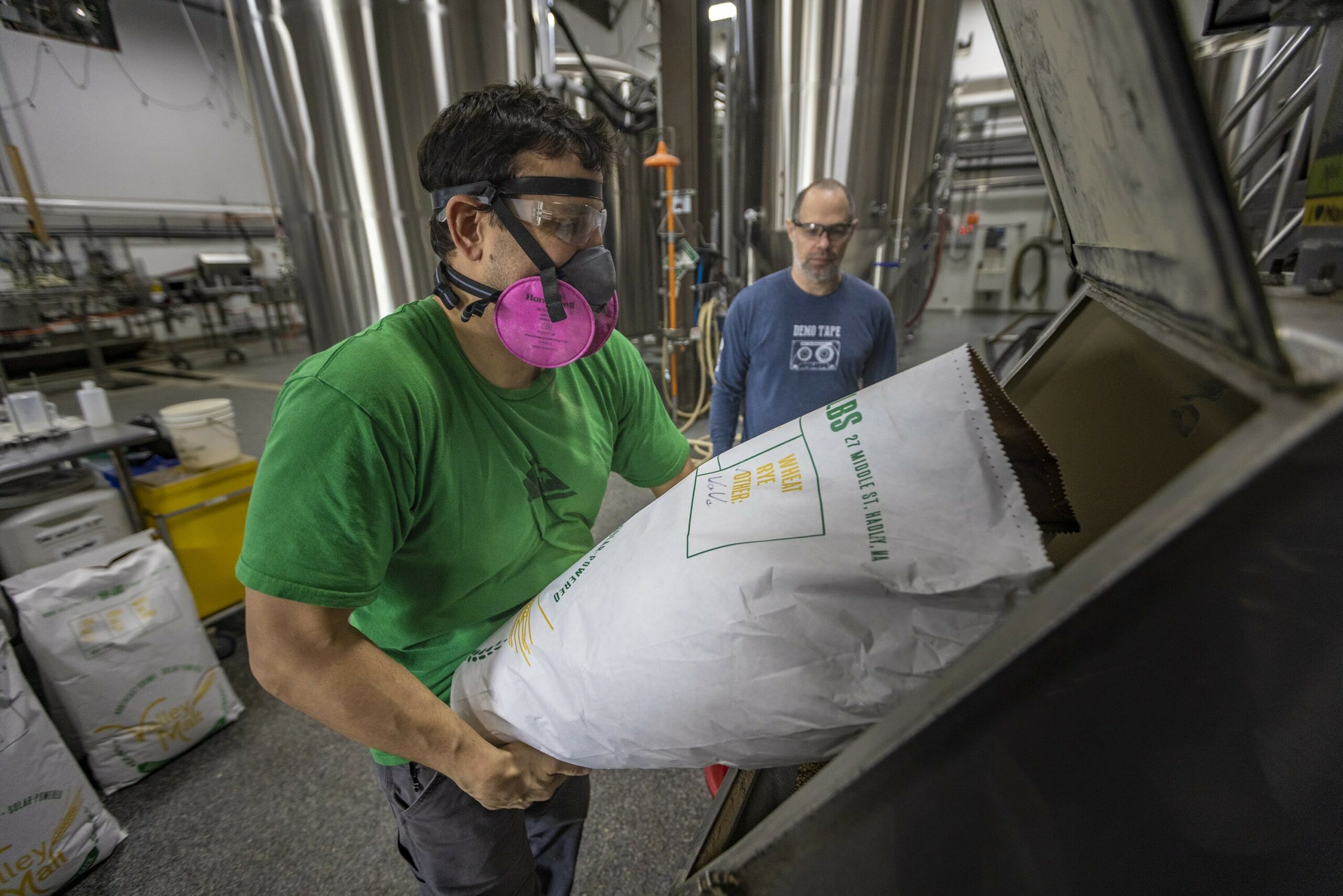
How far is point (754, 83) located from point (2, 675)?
→ 3.34m

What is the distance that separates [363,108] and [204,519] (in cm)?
149

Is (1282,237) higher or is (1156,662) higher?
(1282,237)

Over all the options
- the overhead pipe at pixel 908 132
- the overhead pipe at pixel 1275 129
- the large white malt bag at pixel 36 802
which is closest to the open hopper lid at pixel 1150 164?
the overhead pipe at pixel 1275 129

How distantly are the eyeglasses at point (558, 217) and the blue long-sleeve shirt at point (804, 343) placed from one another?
1.10 meters

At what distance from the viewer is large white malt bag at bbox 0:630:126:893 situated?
1060 millimetres

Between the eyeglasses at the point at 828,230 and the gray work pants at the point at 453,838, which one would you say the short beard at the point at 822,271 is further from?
the gray work pants at the point at 453,838

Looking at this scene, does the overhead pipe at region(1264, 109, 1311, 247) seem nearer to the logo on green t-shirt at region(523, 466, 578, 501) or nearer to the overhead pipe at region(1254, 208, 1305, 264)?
the overhead pipe at region(1254, 208, 1305, 264)

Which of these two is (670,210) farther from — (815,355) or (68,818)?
(68,818)

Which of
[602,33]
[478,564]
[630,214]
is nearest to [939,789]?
[478,564]

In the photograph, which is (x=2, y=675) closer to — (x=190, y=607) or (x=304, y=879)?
(x=190, y=607)

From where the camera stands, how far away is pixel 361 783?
140cm

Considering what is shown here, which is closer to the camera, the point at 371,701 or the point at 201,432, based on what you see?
the point at 371,701

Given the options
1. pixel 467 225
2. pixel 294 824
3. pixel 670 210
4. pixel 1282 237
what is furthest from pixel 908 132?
pixel 294 824

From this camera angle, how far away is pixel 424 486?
0.64 meters
